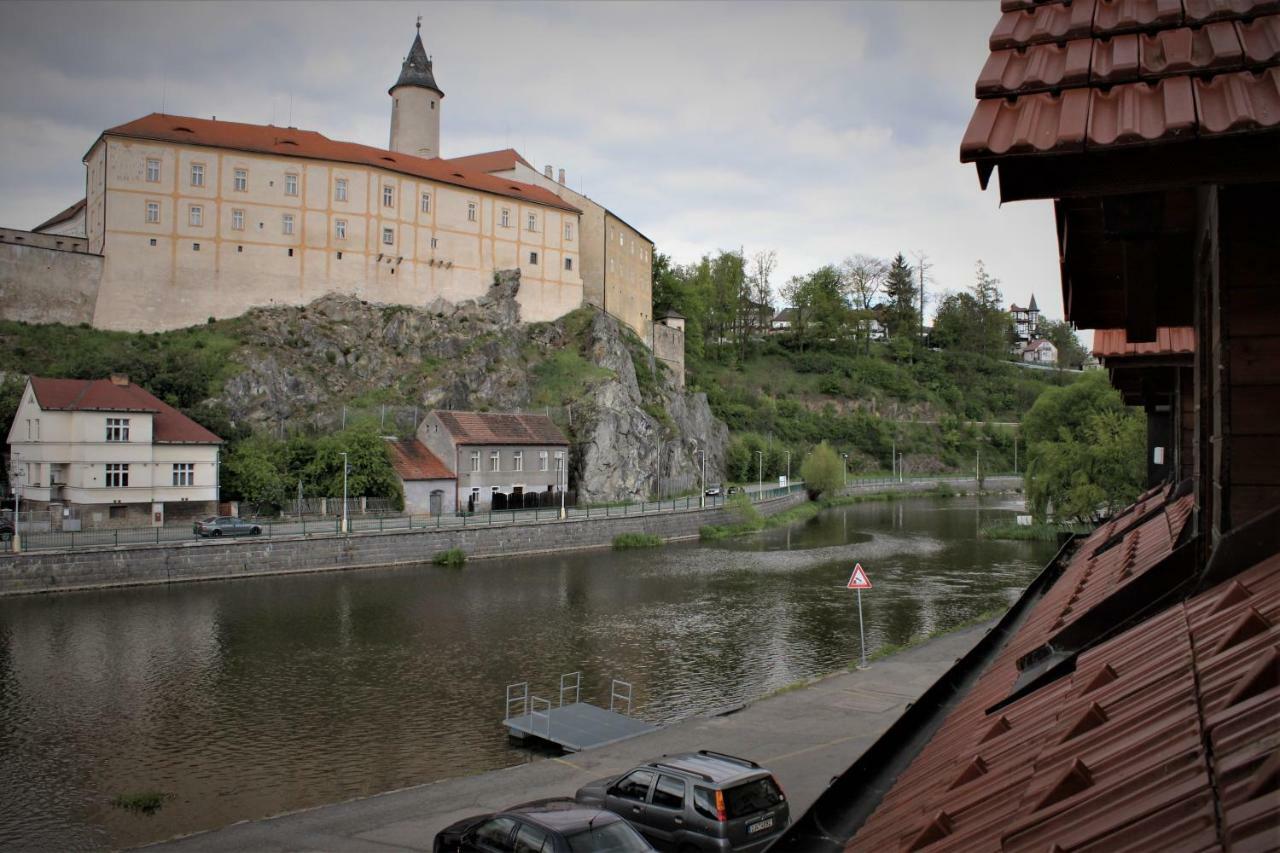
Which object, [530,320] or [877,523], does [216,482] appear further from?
[877,523]

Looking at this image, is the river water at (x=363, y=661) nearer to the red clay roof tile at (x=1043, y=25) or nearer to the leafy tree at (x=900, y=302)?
the red clay roof tile at (x=1043, y=25)

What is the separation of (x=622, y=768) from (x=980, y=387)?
11029 centimetres

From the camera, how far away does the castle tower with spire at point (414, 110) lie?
7819 cm

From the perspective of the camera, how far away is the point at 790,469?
86625 millimetres

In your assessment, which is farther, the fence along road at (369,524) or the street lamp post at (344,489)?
the street lamp post at (344,489)

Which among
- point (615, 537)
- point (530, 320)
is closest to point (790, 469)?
point (530, 320)

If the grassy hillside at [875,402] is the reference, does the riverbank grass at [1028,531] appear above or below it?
below

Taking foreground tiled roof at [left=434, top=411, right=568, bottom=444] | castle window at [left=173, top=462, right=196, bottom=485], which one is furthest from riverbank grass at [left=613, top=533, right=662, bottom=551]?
castle window at [left=173, top=462, right=196, bottom=485]

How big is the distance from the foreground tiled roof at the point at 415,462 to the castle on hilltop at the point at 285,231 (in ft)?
56.7

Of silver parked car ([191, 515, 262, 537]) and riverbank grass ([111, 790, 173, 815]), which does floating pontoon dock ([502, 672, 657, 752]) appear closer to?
riverbank grass ([111, 790, 173, 815])

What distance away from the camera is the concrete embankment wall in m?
33.0

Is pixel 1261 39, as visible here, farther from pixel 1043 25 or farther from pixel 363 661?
→ pixel 363 661

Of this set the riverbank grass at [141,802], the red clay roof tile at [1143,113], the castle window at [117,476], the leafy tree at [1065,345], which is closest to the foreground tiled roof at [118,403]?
the castle window at [117,476]

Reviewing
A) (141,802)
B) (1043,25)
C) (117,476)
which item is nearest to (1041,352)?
(117,476)
